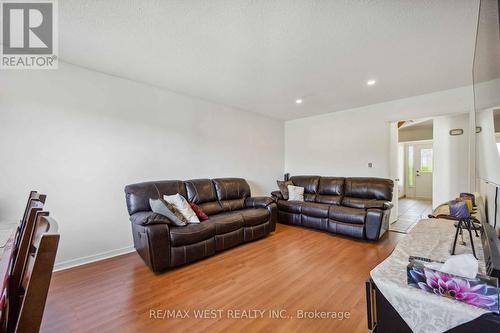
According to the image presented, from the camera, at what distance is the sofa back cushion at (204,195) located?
3.40 metres

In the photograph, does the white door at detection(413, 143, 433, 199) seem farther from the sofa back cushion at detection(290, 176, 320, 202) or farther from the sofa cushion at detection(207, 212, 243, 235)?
the sofa cushion at detection(207, 212, 243, 235)

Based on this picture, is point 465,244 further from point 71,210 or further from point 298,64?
point 71,210

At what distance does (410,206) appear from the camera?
6090 millimetres

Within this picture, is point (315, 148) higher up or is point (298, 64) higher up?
point (298, 64)

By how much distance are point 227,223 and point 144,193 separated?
1.22m

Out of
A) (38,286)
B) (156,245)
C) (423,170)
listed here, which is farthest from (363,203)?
(423,170)

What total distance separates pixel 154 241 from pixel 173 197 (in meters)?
0.75

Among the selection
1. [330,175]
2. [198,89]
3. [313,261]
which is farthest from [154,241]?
[330,175]

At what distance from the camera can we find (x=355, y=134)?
14.9 feet

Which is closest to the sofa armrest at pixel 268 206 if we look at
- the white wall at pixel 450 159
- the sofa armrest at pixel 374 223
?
the sofa armrest at pixel 374 223

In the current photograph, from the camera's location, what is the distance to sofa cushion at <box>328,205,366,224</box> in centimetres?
339

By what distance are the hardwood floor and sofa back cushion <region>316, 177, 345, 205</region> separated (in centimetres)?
131

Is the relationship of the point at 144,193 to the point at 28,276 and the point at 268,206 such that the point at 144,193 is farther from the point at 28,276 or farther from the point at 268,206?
the point at 28,276

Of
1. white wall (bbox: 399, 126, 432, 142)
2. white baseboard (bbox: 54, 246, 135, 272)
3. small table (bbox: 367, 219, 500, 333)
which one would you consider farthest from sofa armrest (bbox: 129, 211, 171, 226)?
white wall (bbox: 399, 126, 432, 142)
